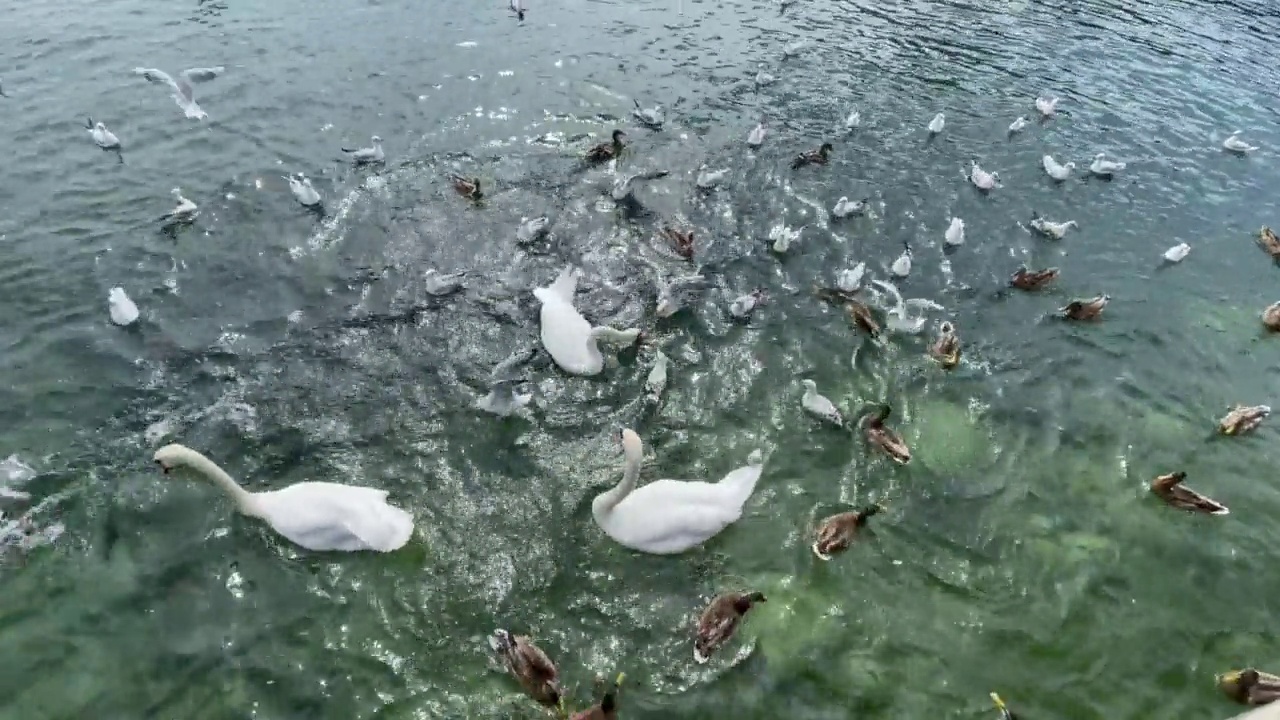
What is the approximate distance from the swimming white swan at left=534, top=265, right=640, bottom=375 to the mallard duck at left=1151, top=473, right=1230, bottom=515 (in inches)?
303

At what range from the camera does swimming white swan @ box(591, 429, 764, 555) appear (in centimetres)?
948

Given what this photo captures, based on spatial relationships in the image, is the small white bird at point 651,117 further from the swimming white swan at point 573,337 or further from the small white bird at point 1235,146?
the small white bird at point 1235,146

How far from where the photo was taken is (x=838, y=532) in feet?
32.4

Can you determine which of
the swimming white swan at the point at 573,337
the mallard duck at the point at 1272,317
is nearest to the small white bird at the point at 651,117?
the swimming white swan at the point at 573,337

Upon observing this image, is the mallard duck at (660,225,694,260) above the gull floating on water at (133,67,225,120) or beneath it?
beneath

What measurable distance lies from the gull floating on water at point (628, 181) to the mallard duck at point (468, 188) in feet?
8.67

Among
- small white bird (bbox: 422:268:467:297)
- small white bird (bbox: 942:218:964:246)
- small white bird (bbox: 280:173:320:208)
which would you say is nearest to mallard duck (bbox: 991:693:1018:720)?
small white bird (bbox: 942:218:964:246)

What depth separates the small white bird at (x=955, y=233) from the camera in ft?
48.7

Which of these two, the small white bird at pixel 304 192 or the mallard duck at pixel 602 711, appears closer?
the mallard duck at pixel 602 711

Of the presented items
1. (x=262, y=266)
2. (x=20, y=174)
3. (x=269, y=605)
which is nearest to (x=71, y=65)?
(x=20, y=174)

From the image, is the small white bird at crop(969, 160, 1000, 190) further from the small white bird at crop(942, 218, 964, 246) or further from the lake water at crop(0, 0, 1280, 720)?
the small white bird at crop(942, 218, 964, 246)

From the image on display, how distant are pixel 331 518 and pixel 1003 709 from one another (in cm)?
779

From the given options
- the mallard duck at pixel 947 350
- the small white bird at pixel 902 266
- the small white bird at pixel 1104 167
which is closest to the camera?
the mallard duck at pixel 947 350

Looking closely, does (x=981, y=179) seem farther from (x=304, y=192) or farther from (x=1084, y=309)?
(x=304, y=192)
